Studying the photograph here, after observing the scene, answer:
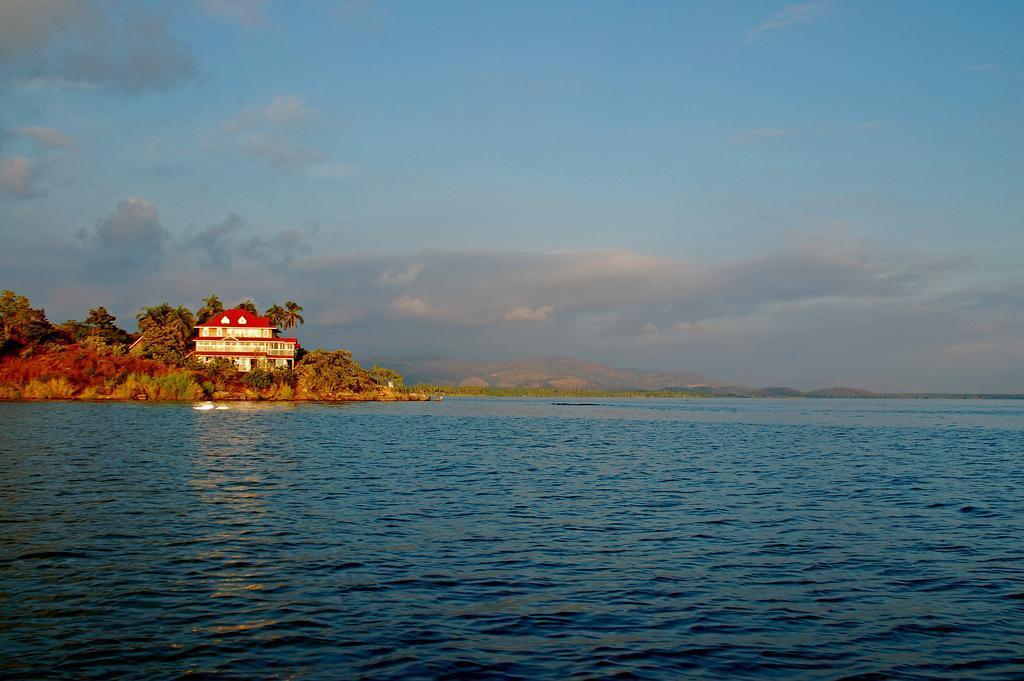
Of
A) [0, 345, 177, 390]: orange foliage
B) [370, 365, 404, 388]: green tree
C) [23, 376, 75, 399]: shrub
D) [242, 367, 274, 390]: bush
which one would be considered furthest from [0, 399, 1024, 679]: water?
[370, 365, 404, 388]: green tree

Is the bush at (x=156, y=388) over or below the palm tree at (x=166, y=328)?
below

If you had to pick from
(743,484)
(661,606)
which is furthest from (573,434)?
(661,606)

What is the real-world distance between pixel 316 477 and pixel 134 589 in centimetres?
2050

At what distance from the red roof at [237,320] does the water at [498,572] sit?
122154 millimetres

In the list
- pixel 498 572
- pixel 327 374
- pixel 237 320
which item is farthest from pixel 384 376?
pixel 498 572

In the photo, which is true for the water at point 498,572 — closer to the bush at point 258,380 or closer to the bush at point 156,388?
the bush at point 156,388

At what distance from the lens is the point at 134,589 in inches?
652

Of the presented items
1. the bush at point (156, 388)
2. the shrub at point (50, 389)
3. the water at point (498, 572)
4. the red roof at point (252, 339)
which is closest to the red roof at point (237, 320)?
the red roof at point (252, 339)

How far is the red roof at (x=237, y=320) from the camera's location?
515 feet

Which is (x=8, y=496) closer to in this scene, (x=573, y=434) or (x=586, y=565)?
(x=586, y=565)

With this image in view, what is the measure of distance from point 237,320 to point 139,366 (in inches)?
1115

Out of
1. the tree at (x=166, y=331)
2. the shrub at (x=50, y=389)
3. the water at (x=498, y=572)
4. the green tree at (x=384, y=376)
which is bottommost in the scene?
the water at (x=498, y=572)

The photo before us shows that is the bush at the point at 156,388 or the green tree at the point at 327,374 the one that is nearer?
the bush at the point at 156,388

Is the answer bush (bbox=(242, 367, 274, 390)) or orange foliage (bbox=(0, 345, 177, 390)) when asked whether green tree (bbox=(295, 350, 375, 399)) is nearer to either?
bush (bbox=(242, 367, 274, 390))
